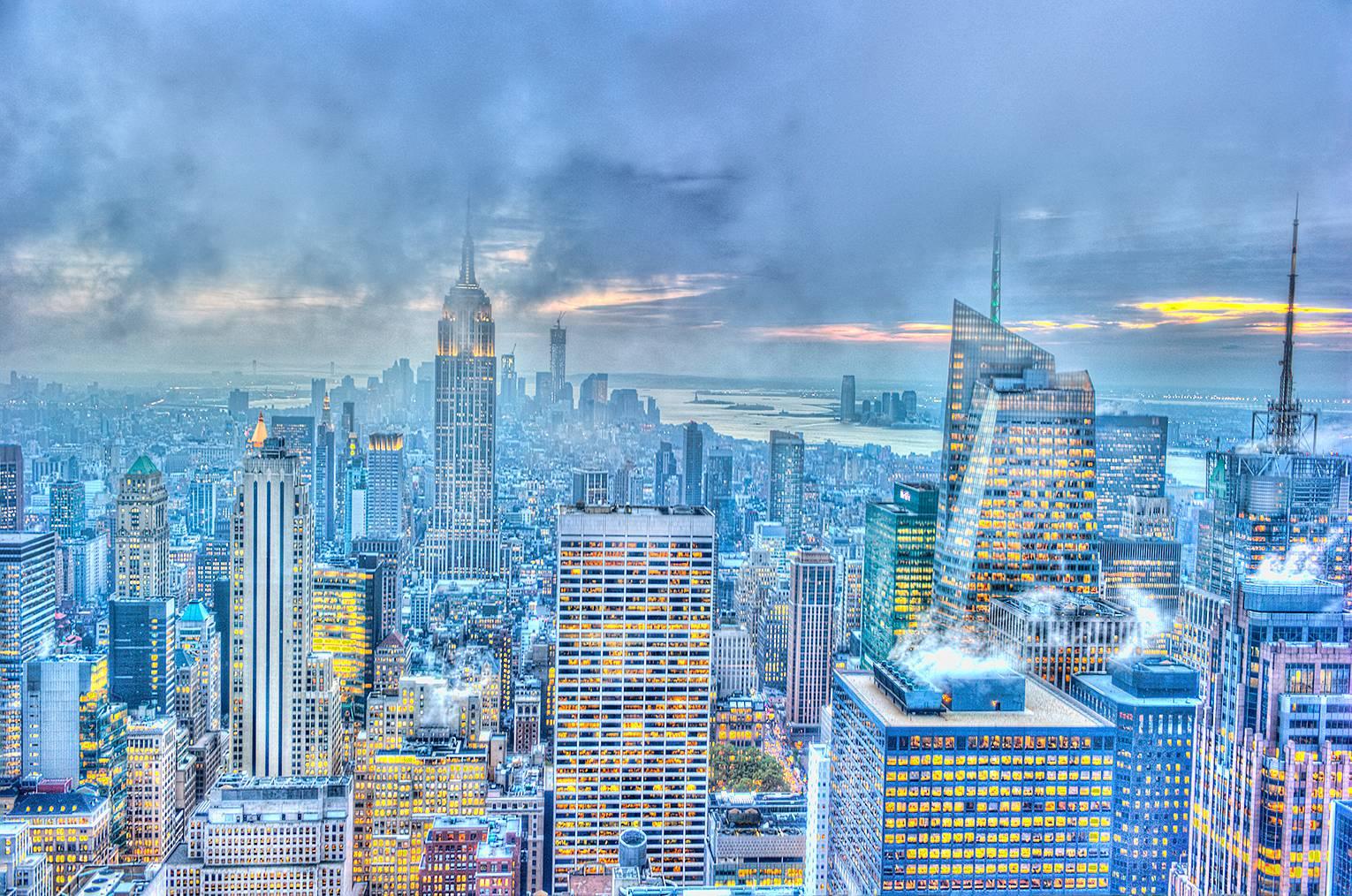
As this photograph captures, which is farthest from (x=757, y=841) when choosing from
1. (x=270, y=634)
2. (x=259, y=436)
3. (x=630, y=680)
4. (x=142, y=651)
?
(x=142, y=651)

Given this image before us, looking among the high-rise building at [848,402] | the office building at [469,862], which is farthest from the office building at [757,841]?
the high-rise building at [848,402]

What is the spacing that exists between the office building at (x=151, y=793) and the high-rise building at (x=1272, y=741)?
8281 mm

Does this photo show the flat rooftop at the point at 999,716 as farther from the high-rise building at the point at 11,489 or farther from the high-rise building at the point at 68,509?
the high-rise building at the point at 68,509

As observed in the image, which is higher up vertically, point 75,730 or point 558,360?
point 558,360

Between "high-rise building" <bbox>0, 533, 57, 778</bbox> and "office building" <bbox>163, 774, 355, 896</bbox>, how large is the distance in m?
2.20

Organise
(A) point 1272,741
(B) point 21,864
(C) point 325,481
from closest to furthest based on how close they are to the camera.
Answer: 1. (A) point 1272,741
2. (B) point 21,864
3. (C) point 325,481

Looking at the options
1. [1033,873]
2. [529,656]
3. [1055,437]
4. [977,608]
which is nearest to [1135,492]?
[1055,437]

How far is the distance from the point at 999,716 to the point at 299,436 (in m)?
7.29

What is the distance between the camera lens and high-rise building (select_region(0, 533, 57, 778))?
10.2 m

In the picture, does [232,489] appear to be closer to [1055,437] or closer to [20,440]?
[20,440]

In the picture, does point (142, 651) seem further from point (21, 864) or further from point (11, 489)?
point (21, 864)

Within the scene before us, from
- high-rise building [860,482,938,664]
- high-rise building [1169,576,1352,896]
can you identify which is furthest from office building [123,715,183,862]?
high-rise building [1169,576,1352,896]

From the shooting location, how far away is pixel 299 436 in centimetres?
1071

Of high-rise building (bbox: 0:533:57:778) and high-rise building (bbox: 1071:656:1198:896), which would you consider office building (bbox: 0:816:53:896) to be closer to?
high-rise building (bbox: 0:533:57:778)
